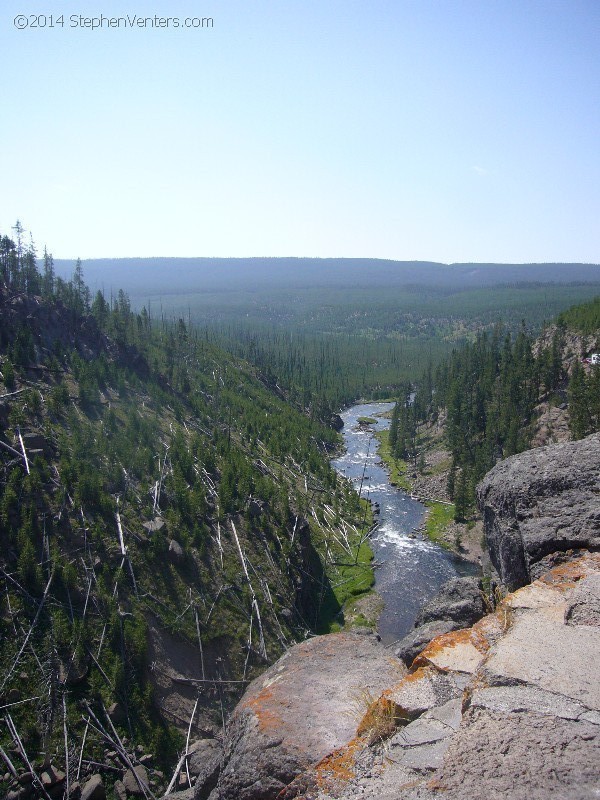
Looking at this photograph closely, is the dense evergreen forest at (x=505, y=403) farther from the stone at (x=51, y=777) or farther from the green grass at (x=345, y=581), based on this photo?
the stone at (x=51, y=777)

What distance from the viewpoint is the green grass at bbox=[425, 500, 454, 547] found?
5198cm

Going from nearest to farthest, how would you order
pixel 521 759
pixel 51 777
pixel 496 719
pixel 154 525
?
pixel 521 759 → pixel 496 719 → pixel 51 777 → pixel 154 525

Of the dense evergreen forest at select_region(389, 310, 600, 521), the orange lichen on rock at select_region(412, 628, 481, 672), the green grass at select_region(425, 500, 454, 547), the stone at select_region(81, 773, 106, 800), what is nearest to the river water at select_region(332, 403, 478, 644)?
the green grass at select_region(425, 500, 454, 547)

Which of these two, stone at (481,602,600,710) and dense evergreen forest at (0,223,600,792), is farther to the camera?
dense evergreen forest at (0,223,600,792)

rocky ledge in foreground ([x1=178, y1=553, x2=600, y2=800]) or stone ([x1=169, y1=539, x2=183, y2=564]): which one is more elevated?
rocky ledge in foreground ([x1=178, y1=553, x2=600, y2=800])

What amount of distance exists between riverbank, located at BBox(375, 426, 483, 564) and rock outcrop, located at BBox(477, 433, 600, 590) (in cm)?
3026

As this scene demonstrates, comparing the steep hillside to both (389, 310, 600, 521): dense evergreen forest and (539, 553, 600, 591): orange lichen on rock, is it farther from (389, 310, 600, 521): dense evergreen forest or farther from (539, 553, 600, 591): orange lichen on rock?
(539, 553, 600, 591): orange lichen on rock

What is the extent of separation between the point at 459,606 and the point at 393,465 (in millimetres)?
69548

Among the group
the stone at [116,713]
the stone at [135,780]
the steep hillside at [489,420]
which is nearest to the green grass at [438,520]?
the steep hillside at [489,420]

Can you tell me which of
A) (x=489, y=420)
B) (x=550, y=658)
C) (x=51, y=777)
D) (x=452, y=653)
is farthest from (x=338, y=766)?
(x=489, y=420)

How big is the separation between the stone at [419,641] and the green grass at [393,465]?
5952cm

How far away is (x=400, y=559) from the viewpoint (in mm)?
47188

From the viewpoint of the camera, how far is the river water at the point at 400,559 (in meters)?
38.3

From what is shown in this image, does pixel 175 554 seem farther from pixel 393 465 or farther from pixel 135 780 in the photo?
pixel 393 465
